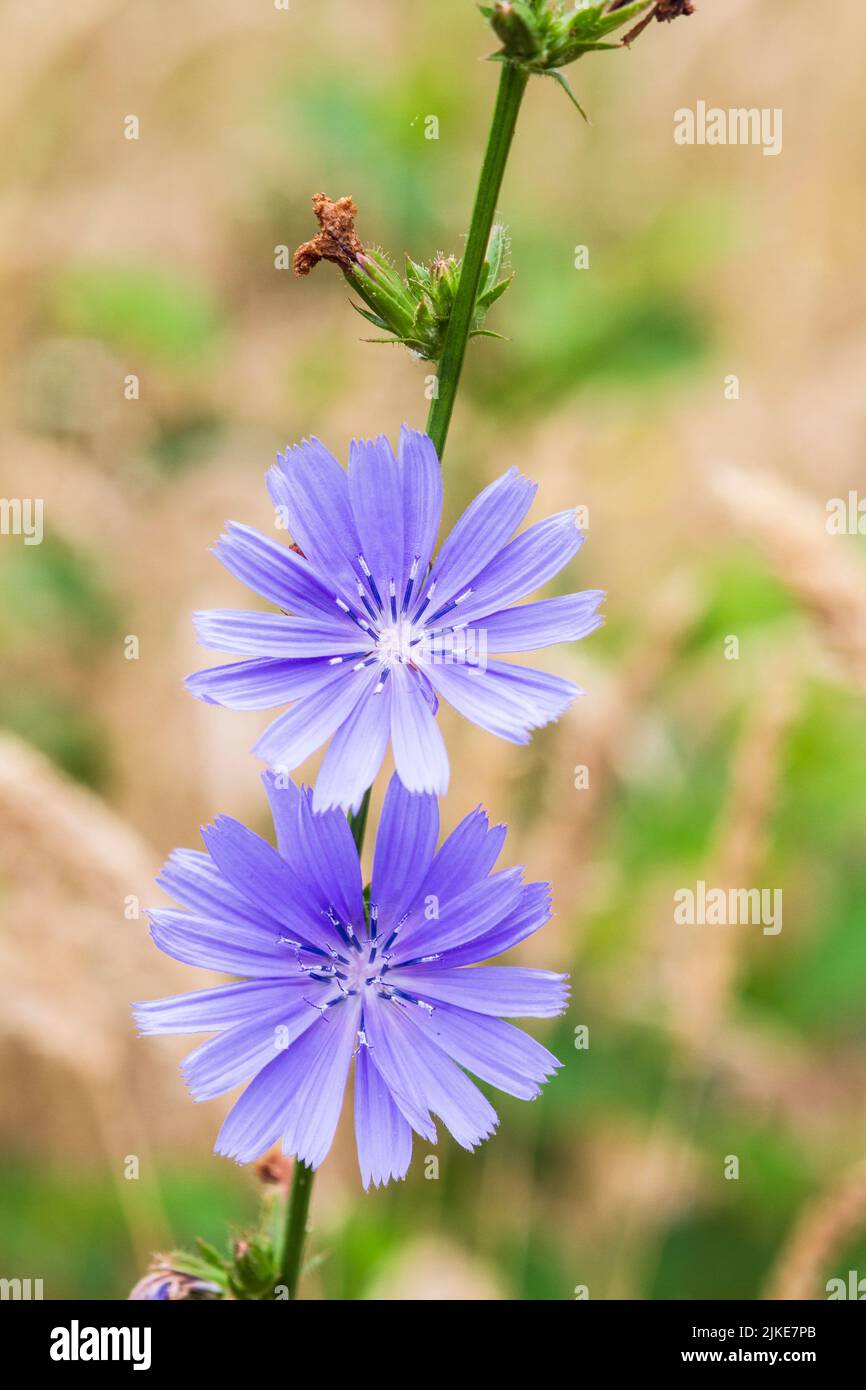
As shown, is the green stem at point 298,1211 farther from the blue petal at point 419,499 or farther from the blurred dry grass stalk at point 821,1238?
the blurred dry grass stalk at point 821,1238

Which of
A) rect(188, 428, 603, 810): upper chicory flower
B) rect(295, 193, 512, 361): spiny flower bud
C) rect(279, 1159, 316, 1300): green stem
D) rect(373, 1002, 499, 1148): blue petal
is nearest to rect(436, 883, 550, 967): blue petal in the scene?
rect(373, 1002, 499, 1148): blue petal

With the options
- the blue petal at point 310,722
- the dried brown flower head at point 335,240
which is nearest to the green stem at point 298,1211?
the blue petal at point 310,722

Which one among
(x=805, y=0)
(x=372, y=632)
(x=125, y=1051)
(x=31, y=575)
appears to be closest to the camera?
(x=372, y=632)

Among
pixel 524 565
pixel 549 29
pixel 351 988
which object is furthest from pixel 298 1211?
pixel 549 29
